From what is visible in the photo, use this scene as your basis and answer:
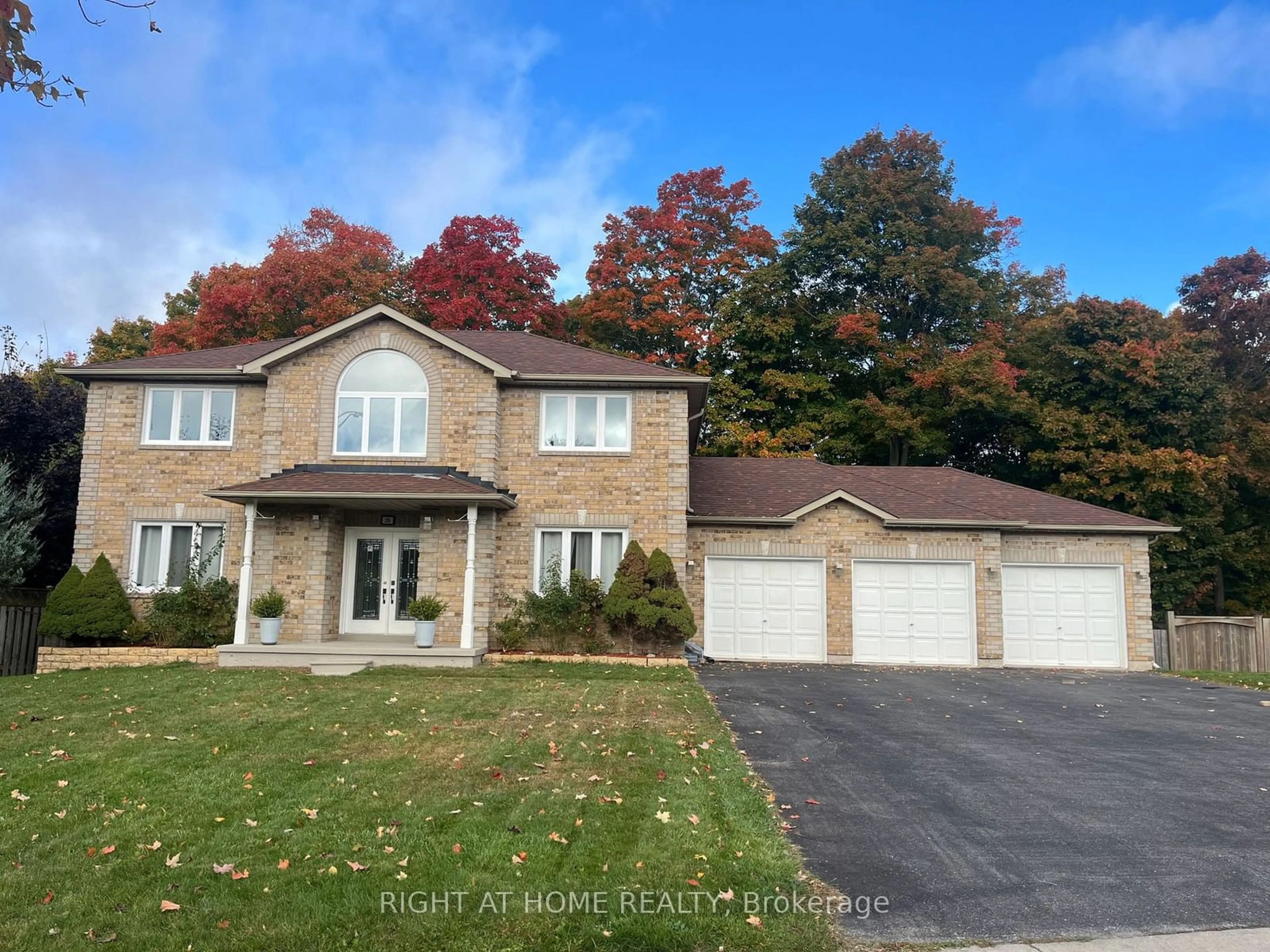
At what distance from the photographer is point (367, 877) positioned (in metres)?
4.52

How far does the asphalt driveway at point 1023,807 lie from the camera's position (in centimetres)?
441

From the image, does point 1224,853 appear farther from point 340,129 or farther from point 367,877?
point 340,129

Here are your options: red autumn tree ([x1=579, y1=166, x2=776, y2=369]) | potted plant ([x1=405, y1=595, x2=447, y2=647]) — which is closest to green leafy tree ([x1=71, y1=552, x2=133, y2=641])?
potted plant ([x1=405, y1=595, x2=447, y2=647])

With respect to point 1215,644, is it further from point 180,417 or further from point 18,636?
point 18,636

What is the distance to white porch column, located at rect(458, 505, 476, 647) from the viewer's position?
48.7 ft

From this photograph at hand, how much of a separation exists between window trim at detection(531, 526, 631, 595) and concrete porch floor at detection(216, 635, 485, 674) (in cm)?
233

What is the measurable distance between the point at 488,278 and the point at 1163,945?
95.3 ft

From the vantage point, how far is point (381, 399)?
16172 millimetres

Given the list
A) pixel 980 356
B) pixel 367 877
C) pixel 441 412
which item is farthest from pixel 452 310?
pixel 367 877

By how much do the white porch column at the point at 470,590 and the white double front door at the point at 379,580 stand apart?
1602 millimetres

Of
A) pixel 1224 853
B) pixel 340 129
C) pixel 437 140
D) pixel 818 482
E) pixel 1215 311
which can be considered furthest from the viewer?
pixel 1215 311

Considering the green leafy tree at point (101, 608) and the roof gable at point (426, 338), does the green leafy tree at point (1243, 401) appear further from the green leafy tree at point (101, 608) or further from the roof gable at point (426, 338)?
the green leafy tree at point (101, 608)

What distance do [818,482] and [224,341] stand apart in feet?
75.0

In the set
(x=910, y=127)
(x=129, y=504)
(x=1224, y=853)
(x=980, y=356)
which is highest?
(x=910, y=127)
